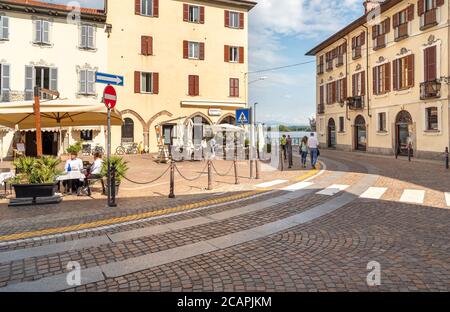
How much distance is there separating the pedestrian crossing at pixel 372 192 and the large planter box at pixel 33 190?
6.32 metres

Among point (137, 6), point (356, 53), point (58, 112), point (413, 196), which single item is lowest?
point (413, 196)

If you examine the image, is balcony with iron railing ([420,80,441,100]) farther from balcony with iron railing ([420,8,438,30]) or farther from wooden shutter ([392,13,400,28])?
wooden shutter ([392,13,400,28])

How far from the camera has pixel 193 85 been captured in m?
29.2

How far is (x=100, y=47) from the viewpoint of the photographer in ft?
86.5

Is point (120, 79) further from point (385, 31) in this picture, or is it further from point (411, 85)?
point (385, 31)

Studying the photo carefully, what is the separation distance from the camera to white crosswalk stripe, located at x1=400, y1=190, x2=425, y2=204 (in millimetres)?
8517

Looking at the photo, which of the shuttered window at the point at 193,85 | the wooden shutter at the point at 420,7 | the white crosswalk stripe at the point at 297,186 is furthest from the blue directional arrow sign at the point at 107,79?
the wooden shutter at the point at 420,7

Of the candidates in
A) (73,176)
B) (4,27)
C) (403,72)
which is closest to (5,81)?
(4,27)

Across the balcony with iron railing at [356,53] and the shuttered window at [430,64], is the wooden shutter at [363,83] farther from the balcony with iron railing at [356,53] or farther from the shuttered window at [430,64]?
the shuttered window at [430,64]

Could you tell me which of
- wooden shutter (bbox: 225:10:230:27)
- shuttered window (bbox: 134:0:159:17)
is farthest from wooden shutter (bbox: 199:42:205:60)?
shuttered window (bbox: 134:0:159:17)

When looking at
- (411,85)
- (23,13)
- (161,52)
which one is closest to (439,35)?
(411,85)

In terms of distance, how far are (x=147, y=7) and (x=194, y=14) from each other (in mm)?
4107

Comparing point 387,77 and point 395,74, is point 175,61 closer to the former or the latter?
point 387,77

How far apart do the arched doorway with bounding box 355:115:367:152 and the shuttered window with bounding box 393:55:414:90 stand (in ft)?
18.7
